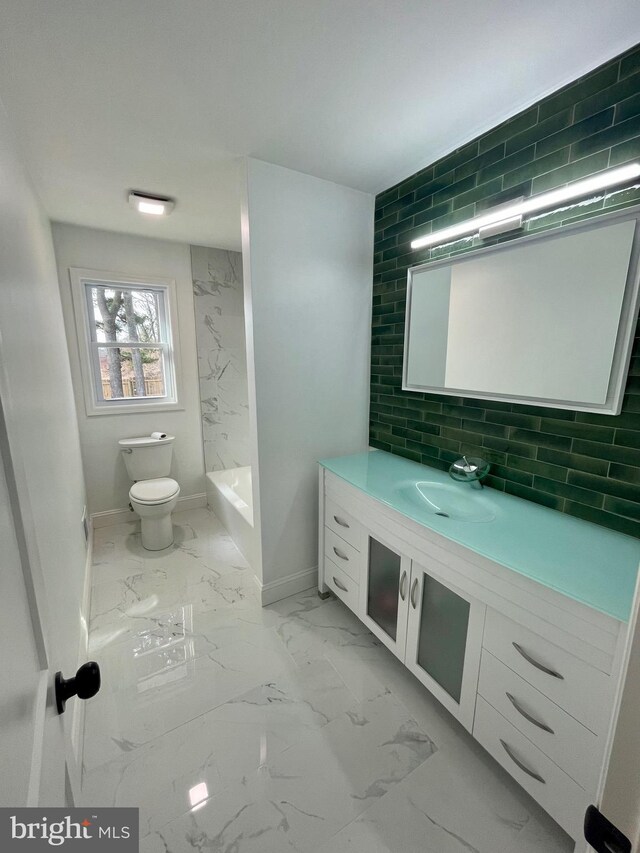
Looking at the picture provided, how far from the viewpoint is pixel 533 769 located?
1.07 meters

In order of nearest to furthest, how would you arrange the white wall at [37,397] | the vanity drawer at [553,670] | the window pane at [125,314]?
the vanity drawer at [553,670]
the white wall at [37,397]
the window pane at [125,314]

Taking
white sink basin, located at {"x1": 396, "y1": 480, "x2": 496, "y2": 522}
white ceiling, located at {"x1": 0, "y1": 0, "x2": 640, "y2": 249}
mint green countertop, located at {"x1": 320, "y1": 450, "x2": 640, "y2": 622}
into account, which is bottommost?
white sink basin, located at {"x1": 396, "y1": 480, "x2": 496, "y2": 522}

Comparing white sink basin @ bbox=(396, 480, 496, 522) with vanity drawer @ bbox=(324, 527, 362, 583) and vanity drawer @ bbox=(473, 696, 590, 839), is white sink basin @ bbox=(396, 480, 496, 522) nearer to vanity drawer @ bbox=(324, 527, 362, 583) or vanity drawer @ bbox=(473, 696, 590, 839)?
vanity drawer @ bbox=(324, 527, 362, 583)

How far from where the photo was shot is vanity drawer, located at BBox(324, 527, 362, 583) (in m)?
1.81

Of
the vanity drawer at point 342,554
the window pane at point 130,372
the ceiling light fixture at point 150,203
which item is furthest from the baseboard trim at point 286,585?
the ceiling light fixture at point 150,203

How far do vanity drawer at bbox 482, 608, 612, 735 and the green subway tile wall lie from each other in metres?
0.54

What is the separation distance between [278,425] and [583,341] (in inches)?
56.6

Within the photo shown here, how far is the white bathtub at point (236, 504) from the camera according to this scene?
7.80 feet

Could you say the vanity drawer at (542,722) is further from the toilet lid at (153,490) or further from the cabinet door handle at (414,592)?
the toilet lid at (153,490)

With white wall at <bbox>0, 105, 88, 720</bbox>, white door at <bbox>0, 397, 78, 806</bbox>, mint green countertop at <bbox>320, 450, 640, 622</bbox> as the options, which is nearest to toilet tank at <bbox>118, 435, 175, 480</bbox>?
white wall at <bbox>0, 105, 88, 720</bbox>

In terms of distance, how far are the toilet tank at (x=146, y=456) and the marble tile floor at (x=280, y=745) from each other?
45.1 inches

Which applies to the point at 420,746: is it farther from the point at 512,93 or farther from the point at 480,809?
the point at 512,93

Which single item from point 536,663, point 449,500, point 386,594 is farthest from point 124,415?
point 536,663

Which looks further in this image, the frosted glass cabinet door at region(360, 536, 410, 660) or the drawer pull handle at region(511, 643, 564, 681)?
the frosted glass cabinet door at region(360, 536, 410, 660)
